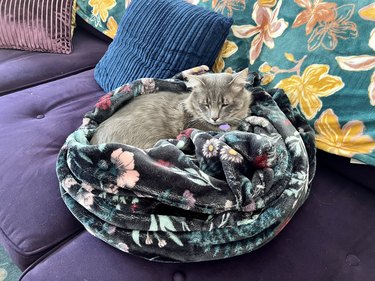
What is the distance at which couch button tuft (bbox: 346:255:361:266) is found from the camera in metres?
0.93

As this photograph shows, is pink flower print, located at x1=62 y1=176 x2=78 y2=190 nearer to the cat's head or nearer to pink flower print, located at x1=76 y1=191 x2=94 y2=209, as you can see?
pink flower print, located at x1=76 y1=191 x2=94 y2=209

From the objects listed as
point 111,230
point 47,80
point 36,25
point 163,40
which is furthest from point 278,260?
point 36,25

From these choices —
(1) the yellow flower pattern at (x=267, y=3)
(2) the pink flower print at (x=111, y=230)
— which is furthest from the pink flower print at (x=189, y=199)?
(1) the yellow flower pattern at (x=267, y=3)

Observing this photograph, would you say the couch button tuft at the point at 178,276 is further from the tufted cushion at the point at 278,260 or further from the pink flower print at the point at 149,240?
the pink flower print at the point at 149,240

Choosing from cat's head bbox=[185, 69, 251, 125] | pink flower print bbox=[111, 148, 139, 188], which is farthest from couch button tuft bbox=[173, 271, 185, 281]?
cat's head bbox=[185, 69, 251, 125]

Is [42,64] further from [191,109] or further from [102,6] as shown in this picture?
[191,109]

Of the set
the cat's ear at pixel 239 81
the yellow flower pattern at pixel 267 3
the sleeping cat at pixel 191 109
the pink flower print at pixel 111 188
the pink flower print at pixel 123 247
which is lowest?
the pink flower print at pixel 123 247

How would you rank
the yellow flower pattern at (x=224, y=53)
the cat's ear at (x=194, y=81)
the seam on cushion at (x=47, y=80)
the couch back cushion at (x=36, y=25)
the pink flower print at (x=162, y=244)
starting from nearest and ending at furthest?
1. the pink flower print at (x=162, y=244)
2. the cat's ear at (x=194, y=81)
3. the yellow flower pattern at (x=224, y=53)
4. the seam on cushion at (x=47, y=80)
5. the couch back cushion at (x=36, y=25)

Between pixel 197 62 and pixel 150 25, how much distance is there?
0.26m

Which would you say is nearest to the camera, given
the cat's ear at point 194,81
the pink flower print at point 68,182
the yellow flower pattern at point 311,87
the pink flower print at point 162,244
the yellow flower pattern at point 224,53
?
the pink flower print at point 162,244

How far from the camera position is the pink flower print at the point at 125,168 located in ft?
2.97

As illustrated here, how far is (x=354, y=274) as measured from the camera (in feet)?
2.97

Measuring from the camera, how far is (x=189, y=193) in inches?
34.8

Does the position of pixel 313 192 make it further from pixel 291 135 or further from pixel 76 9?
pixel 76 9
